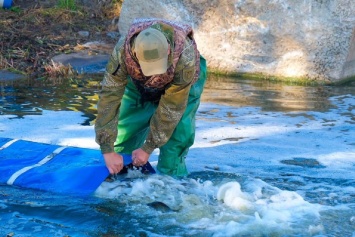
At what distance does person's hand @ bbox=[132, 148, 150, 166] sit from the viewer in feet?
12.5

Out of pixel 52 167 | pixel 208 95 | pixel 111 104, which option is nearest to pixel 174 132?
pixel 111 104

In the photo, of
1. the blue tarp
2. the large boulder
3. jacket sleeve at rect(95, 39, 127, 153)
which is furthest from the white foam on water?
the large boulder

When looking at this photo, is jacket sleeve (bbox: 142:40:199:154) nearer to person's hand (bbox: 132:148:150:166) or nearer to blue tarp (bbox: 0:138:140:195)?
person's hand (bbox: 132:148:150:166)

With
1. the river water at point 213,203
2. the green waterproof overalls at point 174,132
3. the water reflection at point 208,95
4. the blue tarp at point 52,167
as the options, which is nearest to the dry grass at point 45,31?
the water reflection at point 208,95

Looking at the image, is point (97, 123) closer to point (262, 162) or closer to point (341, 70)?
point (262, 162)

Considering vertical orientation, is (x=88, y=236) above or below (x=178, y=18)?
below

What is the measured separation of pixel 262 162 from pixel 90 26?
5.97 meters

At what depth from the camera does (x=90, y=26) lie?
1008 centimetres

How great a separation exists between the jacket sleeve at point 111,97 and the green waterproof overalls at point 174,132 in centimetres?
41

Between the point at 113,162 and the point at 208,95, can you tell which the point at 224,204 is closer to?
the point at 113,162

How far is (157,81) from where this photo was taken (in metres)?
3.49

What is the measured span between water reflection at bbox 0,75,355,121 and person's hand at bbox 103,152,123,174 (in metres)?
1.92

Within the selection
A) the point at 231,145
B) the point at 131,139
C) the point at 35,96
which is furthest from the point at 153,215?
the point at 35,96

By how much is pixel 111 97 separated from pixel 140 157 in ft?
1.46
